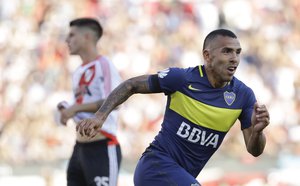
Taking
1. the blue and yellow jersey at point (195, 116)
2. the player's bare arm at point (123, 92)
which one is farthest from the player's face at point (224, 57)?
the player's bare arm at point (123, 92)

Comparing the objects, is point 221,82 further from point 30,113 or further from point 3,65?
point 3,65

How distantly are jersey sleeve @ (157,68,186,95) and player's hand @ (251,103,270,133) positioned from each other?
685mm

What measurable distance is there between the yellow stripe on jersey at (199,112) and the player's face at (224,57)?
278mm

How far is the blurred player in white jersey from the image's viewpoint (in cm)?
872

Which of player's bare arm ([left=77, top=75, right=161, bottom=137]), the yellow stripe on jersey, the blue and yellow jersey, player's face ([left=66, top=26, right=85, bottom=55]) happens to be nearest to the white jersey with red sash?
player's face ([left=66, top=26, right=85, bottom=55])

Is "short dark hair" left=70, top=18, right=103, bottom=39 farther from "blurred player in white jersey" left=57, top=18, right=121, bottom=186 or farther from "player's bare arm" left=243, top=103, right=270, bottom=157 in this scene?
"player's bare arm" left=243, top=103, right=270, bottom=157

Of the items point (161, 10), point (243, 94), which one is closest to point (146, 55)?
point (161, 10)

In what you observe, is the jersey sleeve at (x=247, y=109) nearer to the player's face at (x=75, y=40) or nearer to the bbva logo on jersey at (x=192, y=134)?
the bbva logo on jersey at (x=192, y=134)

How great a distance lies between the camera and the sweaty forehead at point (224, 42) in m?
6.98

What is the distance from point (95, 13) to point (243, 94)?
12.2 m

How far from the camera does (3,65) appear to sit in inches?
695

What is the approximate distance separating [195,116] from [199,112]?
53 millimetres

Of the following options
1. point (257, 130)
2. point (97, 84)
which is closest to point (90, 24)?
point (97, 84)

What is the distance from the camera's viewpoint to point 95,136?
880cm
